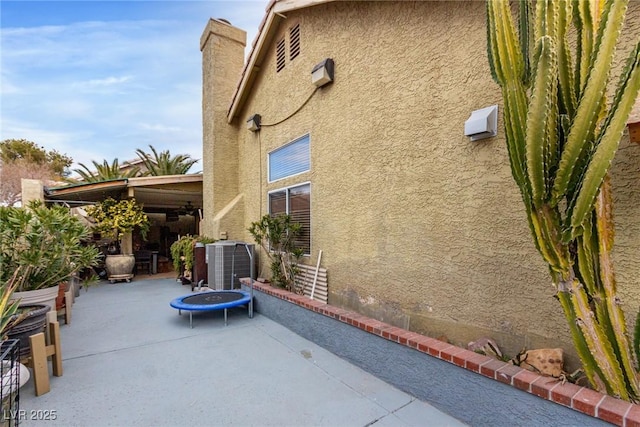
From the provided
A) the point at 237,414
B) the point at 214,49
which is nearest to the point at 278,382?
the point at 237,414

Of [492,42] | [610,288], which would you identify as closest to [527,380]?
[610,288]

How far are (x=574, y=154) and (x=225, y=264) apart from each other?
7.77 meters

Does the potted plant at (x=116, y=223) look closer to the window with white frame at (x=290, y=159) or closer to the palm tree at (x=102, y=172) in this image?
the palm tree at (x=102, y=172)

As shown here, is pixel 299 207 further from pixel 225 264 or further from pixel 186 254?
pixel 186 254

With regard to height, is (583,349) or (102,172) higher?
(102,172)

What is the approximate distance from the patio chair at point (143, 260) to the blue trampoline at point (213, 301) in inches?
314

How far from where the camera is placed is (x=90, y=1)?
6.84m

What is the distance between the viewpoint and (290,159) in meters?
7.85

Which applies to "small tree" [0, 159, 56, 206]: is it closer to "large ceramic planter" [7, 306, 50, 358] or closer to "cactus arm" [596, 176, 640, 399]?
"large ceramic planter" [7, 306, 50, 358]

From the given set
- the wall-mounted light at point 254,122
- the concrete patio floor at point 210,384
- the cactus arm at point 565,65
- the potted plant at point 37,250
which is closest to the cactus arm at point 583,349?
the concrete patio floor at point 210,384

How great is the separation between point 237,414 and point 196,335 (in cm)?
275

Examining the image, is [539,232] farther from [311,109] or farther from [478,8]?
[311,109]

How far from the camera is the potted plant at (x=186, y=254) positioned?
1015 centimetres

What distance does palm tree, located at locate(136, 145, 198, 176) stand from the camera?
1410 cm
